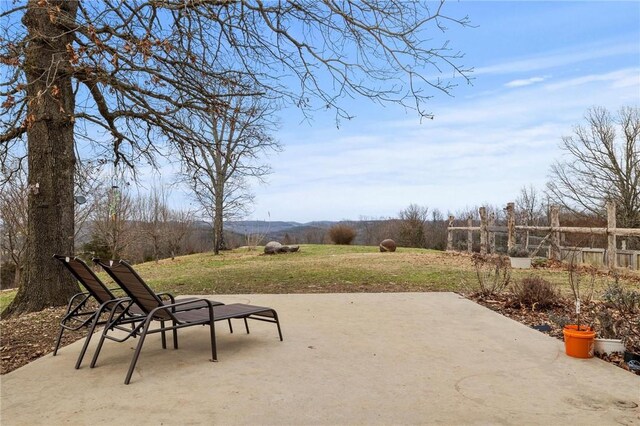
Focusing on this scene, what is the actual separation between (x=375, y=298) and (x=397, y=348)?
9.48ft

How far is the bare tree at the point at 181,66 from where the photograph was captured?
6.02 meters

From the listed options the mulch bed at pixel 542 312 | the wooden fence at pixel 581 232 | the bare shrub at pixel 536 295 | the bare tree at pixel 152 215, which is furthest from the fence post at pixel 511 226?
the bare tree at pixel 152 215

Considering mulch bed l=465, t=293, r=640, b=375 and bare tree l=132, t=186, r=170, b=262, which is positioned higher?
bare tree l=132, t=186, r=170, b=262

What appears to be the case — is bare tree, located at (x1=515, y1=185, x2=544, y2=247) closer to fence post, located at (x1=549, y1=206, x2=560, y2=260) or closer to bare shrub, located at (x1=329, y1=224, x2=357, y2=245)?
bare shrub, located at (x1=329, y1=224, x2=357, y2=245)

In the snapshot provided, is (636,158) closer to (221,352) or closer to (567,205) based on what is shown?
(567,205)

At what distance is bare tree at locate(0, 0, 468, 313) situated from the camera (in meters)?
6.02

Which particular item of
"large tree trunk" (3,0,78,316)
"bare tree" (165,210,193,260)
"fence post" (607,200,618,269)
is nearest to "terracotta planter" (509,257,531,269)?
"fence post" (607,200,618,269)

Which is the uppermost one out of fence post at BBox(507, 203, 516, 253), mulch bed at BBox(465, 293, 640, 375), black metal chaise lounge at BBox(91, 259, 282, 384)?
fence post at BBox(507, 203, 516, 253)

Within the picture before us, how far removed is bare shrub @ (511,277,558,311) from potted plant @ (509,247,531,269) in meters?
7.38

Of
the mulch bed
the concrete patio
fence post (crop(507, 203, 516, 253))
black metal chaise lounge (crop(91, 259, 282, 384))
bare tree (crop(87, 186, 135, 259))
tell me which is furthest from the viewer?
bare tree (crop(87, 186, 135, 259))

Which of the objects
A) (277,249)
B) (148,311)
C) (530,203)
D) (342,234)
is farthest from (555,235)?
(530,203)

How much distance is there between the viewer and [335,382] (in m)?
3.19

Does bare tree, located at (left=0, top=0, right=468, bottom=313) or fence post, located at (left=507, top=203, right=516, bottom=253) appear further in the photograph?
fence post, located at (left=507, top=203, right=516, bottom=253)

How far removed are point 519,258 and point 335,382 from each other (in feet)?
38.1
